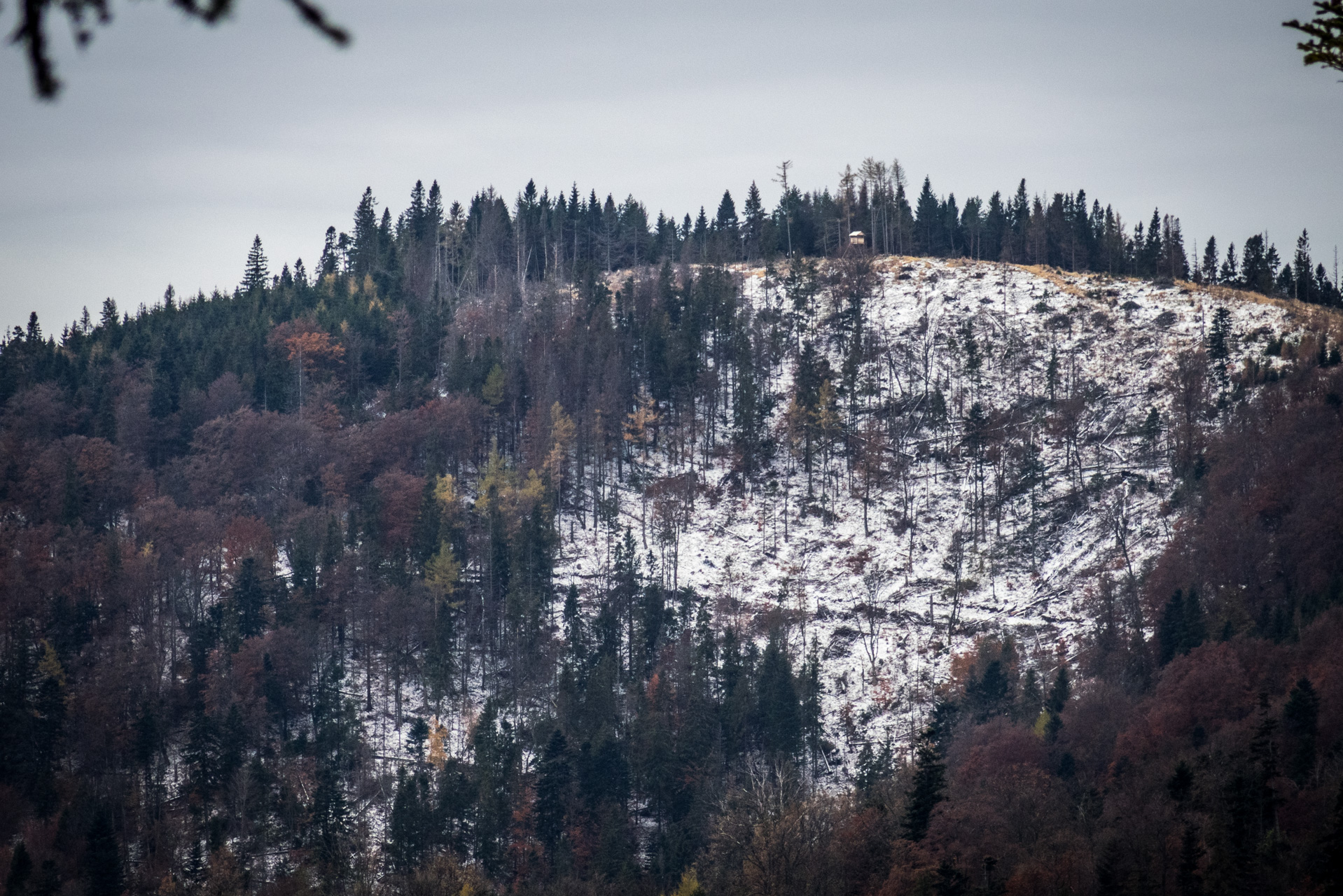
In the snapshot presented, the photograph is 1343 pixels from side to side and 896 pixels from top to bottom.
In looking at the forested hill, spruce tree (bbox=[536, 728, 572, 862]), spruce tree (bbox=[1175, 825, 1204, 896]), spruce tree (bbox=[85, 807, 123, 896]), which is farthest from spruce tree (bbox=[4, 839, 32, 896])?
spruce tree (bbox=[1175, 825, 1204, 896])

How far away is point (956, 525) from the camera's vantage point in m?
112

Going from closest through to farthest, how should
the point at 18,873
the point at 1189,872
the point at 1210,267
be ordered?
the point at 1189,872, the point at 18,873, the point at 1210,267

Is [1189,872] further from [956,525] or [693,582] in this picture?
[956,525]

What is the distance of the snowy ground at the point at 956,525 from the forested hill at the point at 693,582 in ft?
1.62

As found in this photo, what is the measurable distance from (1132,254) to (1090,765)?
10906cm

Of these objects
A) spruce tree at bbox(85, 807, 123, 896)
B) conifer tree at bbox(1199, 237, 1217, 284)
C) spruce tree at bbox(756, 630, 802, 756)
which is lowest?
spruce tree at bbox(85, 807, 123, 896)

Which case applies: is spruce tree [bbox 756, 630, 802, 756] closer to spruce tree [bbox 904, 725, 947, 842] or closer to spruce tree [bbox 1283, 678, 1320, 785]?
spruce tree [bbox 904, 725, 947, 842]

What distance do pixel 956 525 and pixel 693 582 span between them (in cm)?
2863

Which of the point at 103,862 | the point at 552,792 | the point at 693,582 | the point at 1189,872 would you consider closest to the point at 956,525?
the point at 693,582

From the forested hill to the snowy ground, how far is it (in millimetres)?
493

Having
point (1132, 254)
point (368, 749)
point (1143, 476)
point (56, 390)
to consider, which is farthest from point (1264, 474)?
point (56, 390)

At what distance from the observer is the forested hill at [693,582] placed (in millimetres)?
66938

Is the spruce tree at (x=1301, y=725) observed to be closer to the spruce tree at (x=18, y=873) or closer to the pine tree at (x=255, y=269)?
the spruce tree at (x=18, y=873)

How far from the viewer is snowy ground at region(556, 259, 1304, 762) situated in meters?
97.2
